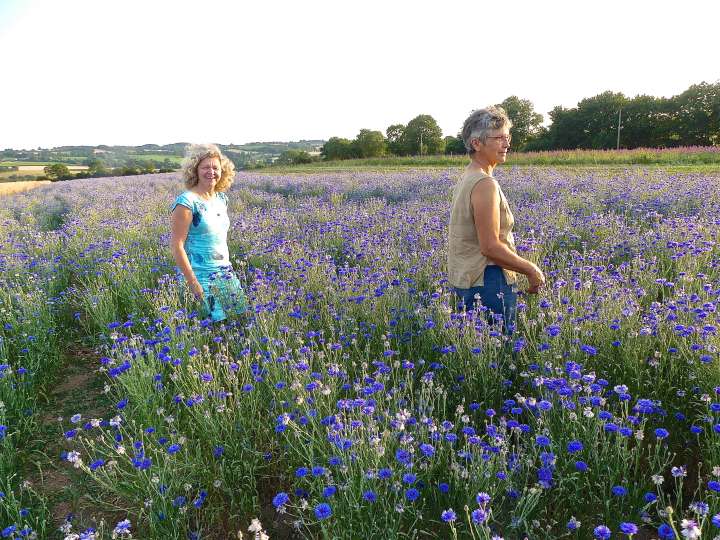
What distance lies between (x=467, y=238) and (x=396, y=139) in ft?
227

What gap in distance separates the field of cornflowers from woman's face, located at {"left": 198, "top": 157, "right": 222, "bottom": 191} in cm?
92

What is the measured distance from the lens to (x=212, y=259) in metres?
4.12

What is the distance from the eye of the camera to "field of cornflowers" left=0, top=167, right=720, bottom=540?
1.86 meters

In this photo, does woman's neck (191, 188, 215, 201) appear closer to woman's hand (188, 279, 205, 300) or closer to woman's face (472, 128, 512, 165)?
woman's hand (188, 279, 205, 300)

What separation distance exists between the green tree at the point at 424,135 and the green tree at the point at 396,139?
3.81ft

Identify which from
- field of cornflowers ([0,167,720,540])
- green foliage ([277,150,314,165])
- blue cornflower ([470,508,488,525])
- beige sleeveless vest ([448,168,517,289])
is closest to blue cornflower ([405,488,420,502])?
field of cornflowers ([0,167,720,540])

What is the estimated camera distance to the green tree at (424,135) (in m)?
65.9

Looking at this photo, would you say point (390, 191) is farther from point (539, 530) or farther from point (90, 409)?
point (539, 530)

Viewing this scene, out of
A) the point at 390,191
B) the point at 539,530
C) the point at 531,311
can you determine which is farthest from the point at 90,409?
the point at 390,191

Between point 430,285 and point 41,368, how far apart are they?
10.1 feet

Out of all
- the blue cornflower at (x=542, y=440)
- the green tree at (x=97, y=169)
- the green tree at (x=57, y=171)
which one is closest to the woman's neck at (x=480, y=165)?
Result: the blue cornflower at (x=542, y=440)

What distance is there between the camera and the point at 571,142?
4981 centimetres

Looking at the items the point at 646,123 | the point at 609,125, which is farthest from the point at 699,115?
the point at 609,125

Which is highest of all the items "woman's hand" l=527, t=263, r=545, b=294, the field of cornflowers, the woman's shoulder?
the woman's shoulder
